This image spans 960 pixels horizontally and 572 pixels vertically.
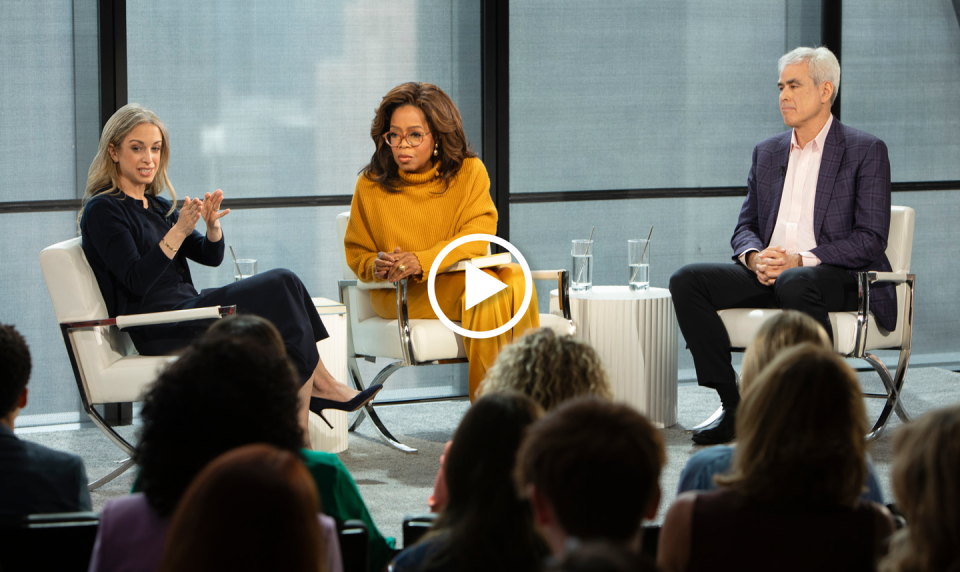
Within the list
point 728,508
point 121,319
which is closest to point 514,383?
Result: point 728,508

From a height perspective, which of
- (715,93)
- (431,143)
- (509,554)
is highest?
(715,93)

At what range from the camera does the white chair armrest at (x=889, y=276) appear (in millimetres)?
3959

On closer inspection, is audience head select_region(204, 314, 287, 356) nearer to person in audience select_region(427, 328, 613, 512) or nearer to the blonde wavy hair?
person in audience select_region(427, 328, 613, 512)

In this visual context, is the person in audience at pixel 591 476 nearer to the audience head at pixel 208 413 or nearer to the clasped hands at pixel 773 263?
the audience head at pixel 208 413

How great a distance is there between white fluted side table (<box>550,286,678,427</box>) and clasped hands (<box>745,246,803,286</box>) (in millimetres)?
391

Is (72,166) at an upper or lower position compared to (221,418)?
upper

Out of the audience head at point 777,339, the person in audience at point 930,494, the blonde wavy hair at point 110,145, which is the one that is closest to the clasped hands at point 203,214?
the blonde wavy hair at point 110,145

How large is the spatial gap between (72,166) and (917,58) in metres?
4.33

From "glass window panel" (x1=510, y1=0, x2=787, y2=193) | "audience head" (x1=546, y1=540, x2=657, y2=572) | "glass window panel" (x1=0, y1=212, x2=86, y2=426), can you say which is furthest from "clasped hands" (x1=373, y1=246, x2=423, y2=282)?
"audience head" (x1=546, y1=540, x2=657, y2=572)

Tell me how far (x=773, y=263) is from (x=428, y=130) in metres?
1.51

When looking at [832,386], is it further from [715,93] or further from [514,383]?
[715,93]

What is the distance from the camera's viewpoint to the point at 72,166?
4449 mm

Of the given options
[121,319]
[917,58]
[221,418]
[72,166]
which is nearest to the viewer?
[221,418]

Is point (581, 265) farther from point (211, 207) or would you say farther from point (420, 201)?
Result: point (211, 207)
